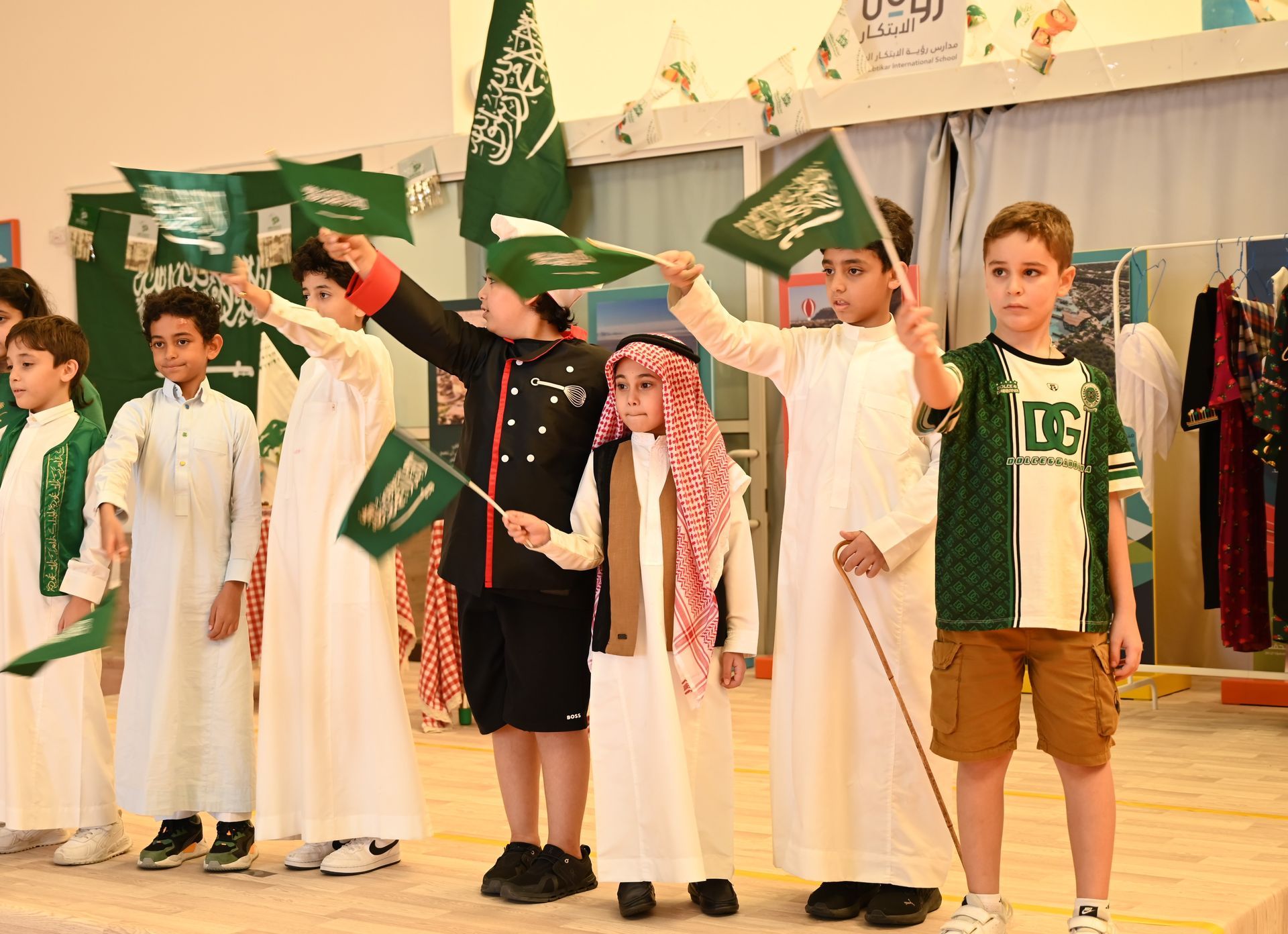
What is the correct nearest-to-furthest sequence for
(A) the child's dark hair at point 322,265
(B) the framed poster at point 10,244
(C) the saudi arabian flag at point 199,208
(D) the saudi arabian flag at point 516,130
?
(C) the saudi arabian flag at point 199,208 → (A) the child's dark hair at point 322,265 → (D) the saudi arabian flag at point 516,130 → (B) the framed poster at point 10,244

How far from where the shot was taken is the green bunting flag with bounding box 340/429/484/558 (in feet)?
9.27

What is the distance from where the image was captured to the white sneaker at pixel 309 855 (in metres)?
3.29

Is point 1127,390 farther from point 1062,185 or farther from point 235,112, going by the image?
point 235,112

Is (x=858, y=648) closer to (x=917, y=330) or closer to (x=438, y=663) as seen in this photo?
(x=917, y=330)

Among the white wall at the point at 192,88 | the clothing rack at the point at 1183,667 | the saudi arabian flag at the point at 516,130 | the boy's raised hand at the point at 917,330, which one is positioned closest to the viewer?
the boy's raised hand at the point at 917,330

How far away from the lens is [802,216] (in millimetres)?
2541

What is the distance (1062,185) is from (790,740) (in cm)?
389

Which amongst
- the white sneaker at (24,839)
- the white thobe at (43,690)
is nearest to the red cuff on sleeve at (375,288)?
the white thobe at (43,690)

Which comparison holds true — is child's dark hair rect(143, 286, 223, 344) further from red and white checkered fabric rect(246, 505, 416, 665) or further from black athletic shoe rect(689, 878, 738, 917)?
black athletic shoe rect(689, 878, 738, 917)

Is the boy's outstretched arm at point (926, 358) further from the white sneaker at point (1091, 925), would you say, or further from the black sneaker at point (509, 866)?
the black sneaker at point (509, 866)

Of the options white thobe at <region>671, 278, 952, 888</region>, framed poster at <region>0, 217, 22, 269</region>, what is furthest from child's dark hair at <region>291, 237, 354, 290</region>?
framed poster at <region>0, 217, 22, 269</region>

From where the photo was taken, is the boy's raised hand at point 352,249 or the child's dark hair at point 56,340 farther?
the child's dark hair at point 56,340

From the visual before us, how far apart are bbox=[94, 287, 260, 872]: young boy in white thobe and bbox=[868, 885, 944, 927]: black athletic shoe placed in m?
1.44

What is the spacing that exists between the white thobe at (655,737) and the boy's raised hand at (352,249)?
628 millimetres
